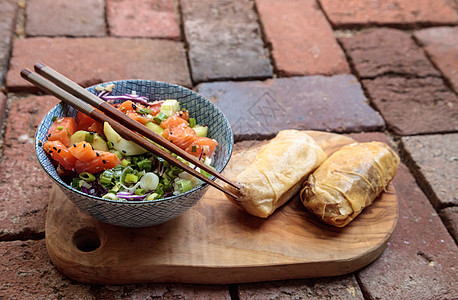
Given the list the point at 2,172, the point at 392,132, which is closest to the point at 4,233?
the point at 2,172

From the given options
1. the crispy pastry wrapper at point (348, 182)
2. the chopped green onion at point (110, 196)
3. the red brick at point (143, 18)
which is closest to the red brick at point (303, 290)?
the crispy pastry wrapper at point (348, 182)

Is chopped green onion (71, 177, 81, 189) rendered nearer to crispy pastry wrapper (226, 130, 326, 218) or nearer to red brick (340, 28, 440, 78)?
crispy pastry wrapper (226, 130, 326, 218)

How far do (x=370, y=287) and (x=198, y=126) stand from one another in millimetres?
1074

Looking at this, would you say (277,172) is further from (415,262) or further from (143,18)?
(143,18)

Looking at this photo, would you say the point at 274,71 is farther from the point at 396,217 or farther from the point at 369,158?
the point at 396,217

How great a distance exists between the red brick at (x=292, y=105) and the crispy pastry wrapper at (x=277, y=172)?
1.71ft

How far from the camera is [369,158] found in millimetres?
2342

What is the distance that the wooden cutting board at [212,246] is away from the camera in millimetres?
2020

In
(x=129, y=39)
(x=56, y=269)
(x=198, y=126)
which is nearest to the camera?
(x=56, y=269)

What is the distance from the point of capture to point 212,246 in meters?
2.09

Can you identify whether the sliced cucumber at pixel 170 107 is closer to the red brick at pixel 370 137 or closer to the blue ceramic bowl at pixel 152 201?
the blue ceramic bowl at pixel 152 201

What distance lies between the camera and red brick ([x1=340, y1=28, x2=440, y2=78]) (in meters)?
3.53

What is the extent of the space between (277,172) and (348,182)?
33 centimetres

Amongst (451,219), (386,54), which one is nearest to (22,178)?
(451,219)
